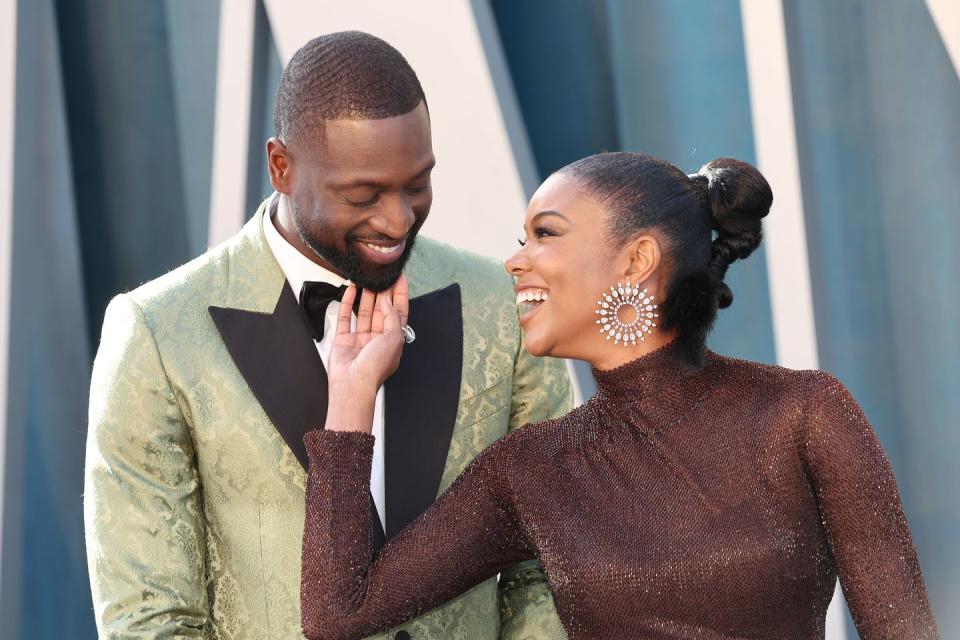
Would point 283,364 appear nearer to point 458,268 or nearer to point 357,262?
point 357,262

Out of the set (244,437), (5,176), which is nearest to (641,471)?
(244,437)

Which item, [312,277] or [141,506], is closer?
[141,506]

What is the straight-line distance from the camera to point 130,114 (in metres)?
4.26

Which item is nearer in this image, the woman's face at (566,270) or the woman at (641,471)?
the woman at (641,471)

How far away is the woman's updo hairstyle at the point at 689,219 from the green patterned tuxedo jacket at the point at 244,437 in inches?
15.1

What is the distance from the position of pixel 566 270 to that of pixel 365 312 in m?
0.39

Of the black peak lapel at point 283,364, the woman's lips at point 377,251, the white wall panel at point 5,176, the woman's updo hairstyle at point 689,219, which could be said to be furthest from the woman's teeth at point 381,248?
the white wall panel at point 5,176

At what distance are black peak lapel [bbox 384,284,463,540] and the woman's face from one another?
0.88ft

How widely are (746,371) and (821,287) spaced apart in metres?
1.30

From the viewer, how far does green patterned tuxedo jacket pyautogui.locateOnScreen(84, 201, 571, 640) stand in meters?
2.10

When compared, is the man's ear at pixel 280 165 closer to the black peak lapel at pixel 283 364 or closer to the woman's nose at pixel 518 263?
the black peak lapel at pixel 283 364

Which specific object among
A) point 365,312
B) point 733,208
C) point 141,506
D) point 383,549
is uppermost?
point 733,208

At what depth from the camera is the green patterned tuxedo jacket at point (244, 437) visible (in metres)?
2.10

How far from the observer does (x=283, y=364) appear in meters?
2.23
